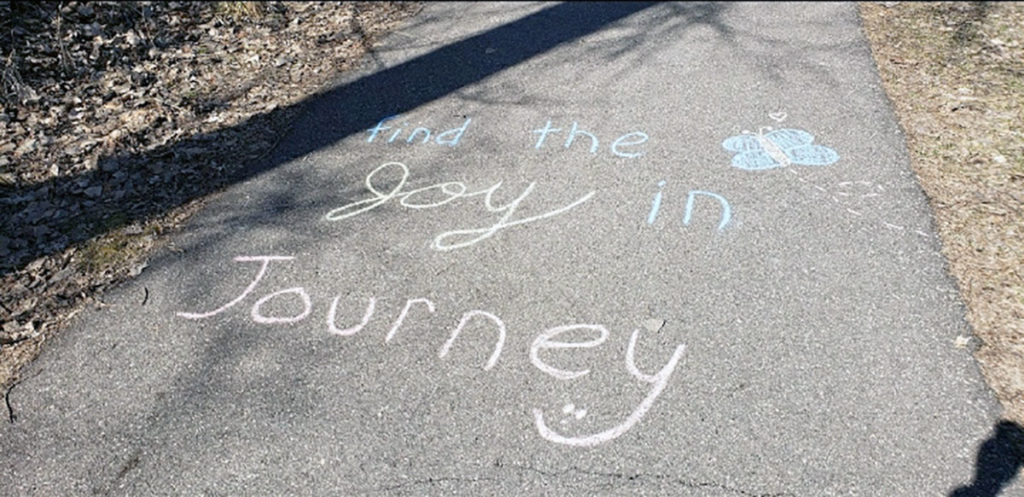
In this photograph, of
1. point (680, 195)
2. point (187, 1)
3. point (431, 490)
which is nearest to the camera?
point (431, 490)

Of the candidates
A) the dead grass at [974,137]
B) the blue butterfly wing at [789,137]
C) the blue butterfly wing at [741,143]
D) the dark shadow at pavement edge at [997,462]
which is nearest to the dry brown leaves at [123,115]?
the blue butterfly wing at [741,143]

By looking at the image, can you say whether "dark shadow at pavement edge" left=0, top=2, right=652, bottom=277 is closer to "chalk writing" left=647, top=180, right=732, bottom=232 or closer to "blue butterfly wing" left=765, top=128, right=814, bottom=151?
"chalk writing" left=647, top=180, right=732, bottom=232

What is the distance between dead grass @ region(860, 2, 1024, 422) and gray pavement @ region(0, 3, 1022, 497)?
0.11 m

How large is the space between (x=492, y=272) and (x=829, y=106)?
2596 mm

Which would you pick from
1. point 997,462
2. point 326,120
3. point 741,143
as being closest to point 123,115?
point 326,120

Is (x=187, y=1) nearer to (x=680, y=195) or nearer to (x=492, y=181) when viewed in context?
(x=492, y=181)

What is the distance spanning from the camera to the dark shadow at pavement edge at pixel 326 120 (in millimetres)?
4148

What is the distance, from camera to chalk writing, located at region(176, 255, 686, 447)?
2.72 metres

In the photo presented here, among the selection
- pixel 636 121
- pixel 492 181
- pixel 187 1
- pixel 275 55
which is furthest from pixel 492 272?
pixel 187 1

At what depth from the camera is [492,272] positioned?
3.54m

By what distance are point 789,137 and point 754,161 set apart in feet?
1.25

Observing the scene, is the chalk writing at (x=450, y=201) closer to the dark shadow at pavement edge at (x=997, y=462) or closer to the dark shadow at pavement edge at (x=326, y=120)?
the dark shadow at pavement edge at (x=326, y=120)

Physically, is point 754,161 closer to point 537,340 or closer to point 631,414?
point 537,340

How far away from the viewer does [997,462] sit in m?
2.44
